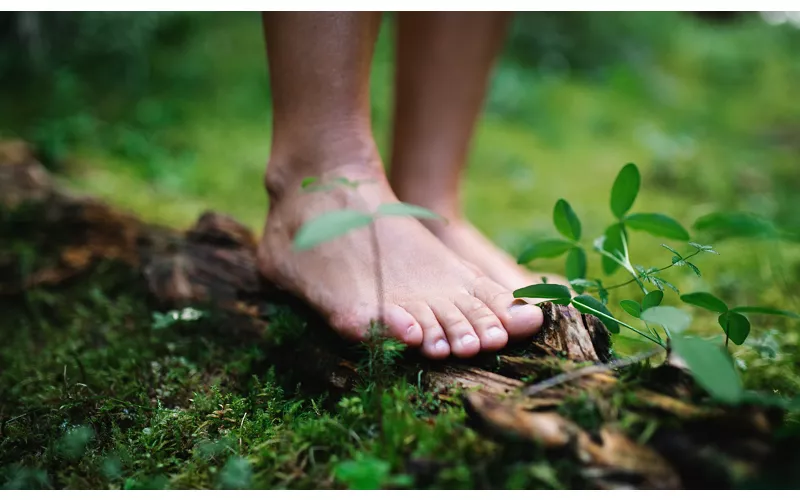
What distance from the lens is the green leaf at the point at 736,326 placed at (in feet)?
3.06

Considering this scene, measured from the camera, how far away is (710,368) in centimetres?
69

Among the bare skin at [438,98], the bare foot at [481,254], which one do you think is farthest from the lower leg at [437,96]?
the bare foot at [481,254]

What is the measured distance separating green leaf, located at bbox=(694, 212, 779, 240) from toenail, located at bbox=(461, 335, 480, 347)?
43 cm

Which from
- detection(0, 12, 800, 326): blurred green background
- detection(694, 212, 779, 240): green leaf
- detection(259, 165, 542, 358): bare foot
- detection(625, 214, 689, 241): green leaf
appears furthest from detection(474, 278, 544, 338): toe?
detection(0, 12, 800, 326): blurred green background

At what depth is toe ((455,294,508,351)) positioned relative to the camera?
1041 millimetres

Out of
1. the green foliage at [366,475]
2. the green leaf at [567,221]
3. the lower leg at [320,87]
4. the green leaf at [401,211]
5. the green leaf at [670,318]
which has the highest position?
the lower leg at [320,87]

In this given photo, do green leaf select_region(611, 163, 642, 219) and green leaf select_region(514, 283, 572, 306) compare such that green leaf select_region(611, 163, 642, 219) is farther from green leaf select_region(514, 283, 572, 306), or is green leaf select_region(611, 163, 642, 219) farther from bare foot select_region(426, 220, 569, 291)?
bare foot select_region(426, 220, 569, 291)

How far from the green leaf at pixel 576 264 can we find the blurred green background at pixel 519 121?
0.93 meters

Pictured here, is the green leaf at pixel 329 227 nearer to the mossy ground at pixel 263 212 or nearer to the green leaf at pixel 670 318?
the mossy ground at pixel 263 212

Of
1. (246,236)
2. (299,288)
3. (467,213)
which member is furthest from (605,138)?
(299,288)

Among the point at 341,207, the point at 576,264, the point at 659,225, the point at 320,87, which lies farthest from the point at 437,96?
the point at 659,225

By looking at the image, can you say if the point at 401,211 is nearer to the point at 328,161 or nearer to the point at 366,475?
the point at 366,475

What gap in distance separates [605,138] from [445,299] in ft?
11.2

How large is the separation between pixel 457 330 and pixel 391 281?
21cm
